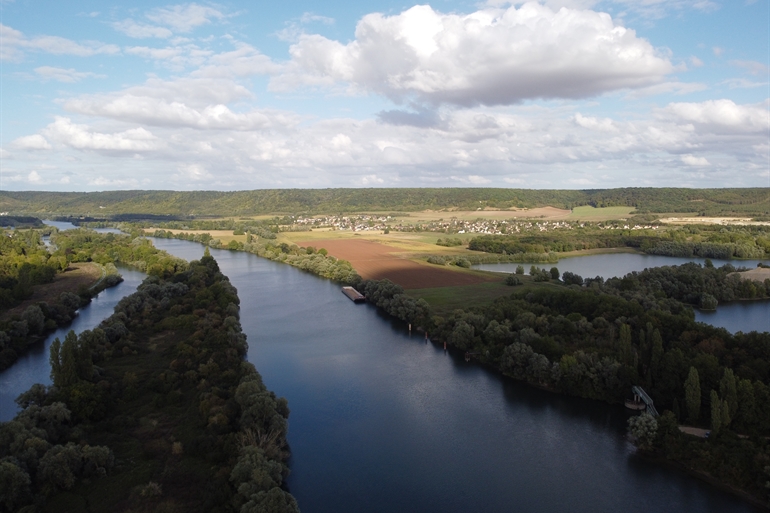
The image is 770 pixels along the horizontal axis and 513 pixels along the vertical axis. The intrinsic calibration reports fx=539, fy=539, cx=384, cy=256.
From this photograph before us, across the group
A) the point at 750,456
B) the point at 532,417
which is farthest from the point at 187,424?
the point at 750,456

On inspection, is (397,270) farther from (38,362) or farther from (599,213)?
(599,213)

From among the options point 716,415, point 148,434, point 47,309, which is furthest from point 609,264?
point 47,309

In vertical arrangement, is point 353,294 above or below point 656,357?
below

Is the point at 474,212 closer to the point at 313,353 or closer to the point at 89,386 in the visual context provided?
the point at 313,353

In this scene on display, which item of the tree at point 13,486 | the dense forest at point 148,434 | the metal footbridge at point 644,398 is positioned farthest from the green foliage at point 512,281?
the tree at point 13,486

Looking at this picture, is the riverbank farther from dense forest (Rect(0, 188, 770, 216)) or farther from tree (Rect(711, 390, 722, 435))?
dense forest (Rect(0, 188, 770, 216))
